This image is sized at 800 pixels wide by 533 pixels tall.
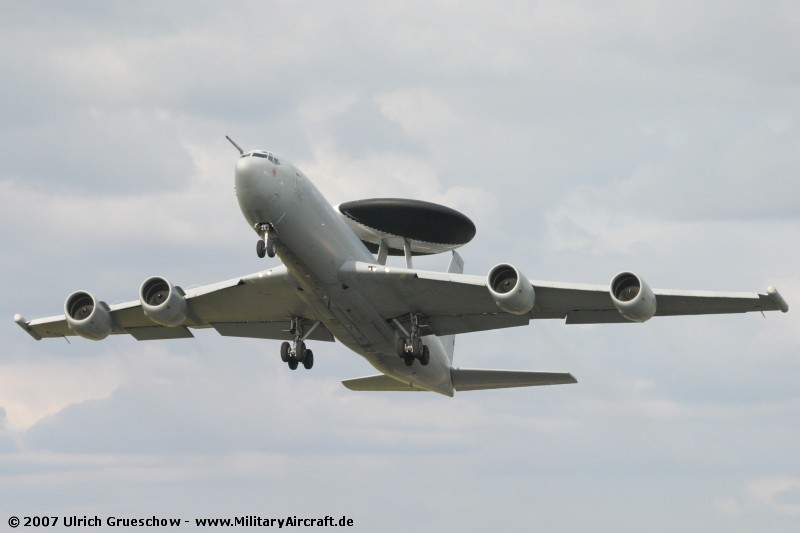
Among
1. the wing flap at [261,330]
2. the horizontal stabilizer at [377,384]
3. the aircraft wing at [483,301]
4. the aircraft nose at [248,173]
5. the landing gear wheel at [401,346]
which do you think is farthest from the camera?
the horizontal stabilizer at [377,384]

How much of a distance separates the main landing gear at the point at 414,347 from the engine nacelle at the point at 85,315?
34.2 ft

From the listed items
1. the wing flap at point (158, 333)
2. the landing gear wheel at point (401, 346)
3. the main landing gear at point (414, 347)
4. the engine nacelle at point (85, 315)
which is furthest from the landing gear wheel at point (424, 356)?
the engine nacelle at point (85, 315)

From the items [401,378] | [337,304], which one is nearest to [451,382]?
[401,378]

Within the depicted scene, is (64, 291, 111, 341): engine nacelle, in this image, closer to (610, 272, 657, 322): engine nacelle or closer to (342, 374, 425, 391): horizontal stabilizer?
(342, 374, 425, 391): horizontal stabilizer

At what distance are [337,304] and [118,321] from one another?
10.2 metres

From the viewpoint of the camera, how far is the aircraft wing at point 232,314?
45.7 m

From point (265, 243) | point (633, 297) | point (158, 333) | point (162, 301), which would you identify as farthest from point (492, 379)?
point (265, 243)

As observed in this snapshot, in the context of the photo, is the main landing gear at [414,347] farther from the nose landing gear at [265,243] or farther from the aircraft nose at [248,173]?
the aircraft nose at [248,173]

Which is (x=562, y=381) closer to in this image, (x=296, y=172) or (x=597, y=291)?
(x=597, y=291)

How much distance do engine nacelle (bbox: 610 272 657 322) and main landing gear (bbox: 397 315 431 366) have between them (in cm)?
767

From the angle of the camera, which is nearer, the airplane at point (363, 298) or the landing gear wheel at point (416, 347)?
the airplane at point (363, 298)

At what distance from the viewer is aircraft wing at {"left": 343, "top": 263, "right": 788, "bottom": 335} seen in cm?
4353

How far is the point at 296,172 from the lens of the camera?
41.5m

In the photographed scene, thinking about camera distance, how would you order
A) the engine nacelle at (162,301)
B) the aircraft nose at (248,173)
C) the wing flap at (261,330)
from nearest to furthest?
the aircraft nose at (248,173) → the engine nacelle at (162,301) → the wing flap at (261,330)
